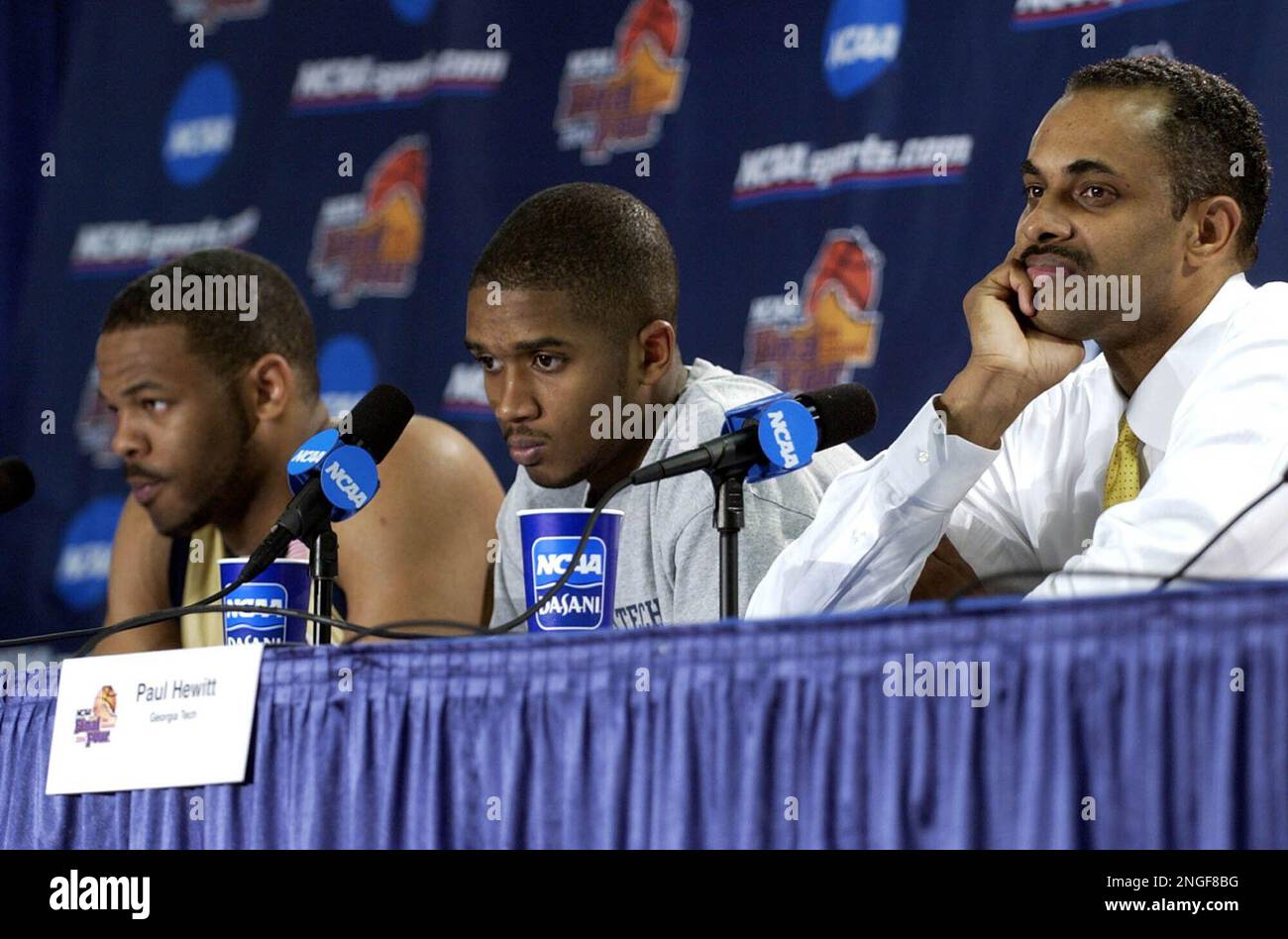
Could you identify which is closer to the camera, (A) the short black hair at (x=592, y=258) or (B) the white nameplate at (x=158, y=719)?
(B) the white nameplate at (x=158, y=719)

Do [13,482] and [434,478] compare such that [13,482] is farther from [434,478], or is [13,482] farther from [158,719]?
[434,478]

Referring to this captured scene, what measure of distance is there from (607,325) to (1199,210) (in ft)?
2.43

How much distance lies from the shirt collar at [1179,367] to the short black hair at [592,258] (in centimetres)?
68

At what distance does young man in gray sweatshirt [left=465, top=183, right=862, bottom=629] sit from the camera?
76.5 inches

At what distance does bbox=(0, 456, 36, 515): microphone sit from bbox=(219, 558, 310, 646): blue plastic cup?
31 centimetres

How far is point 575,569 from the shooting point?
1417 millimetres

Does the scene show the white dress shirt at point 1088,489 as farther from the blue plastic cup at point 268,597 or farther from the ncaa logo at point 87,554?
the ncaa logo at point 87,554

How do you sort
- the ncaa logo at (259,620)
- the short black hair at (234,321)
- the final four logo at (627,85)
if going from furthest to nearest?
the final four logo at (627,85) → the short black hair at (234,321) → the ncaa logo at (259,620)

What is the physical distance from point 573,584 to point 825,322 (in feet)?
5.17

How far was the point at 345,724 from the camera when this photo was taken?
1.28 m

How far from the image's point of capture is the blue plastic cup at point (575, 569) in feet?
4.69

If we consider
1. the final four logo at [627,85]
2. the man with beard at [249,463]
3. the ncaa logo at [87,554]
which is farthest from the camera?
the ncaa logo at [87,554]

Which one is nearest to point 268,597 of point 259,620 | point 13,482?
point 259,620

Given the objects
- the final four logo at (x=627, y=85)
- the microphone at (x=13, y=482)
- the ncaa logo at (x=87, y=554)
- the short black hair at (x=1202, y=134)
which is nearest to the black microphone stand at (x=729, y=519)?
the short black hair at (x=1202, y=134)
